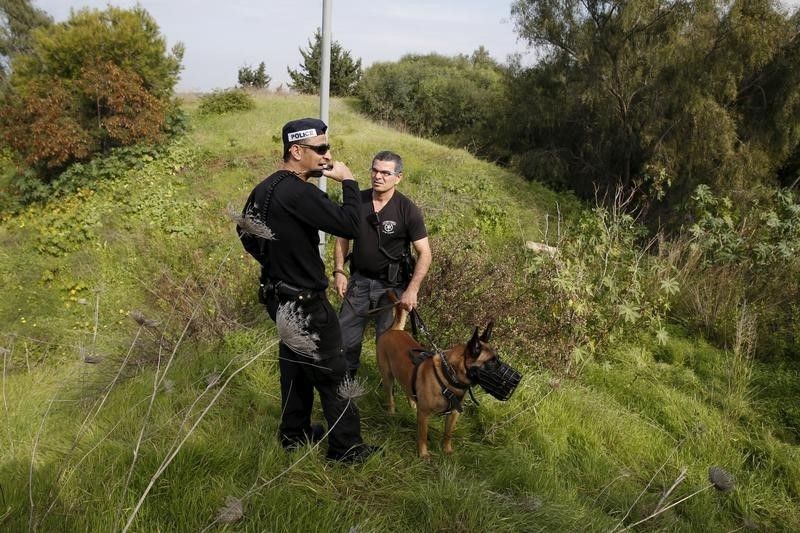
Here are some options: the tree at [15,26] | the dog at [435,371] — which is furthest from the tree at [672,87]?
the tree at [15,26]

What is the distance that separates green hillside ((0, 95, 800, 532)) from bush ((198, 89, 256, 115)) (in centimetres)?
1042

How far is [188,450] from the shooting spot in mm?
2352

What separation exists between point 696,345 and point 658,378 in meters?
1.01

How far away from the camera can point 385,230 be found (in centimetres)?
320

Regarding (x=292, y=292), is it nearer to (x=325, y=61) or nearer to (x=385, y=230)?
(x=385, y=230)

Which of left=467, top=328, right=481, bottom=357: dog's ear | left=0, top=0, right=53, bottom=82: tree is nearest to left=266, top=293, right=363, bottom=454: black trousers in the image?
left=467, top=328, right=481, bottom=357: dog's ear

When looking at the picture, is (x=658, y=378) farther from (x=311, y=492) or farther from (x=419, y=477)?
(x=311, y=492)

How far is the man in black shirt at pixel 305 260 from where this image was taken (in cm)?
213

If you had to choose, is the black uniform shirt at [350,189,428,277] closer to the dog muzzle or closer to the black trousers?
the black trousers

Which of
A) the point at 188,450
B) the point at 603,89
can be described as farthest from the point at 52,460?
the point at 603,89

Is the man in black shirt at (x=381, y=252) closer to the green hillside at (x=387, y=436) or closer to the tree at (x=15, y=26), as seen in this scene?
the green hillside at (x=387, y=436)

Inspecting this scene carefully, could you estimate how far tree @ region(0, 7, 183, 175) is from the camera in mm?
10422

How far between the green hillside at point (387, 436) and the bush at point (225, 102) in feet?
34.2

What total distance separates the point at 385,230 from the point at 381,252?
155 millimetres
